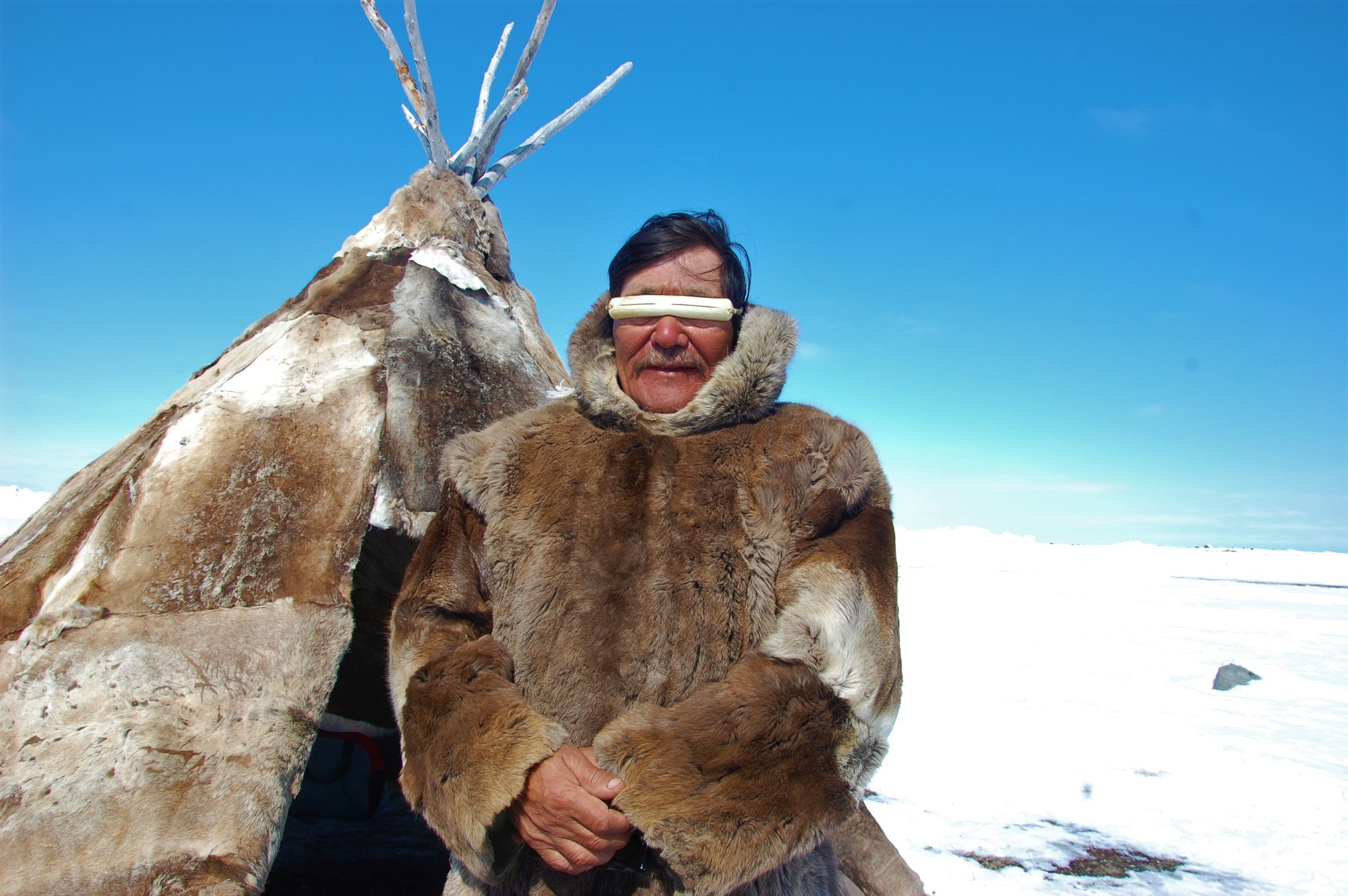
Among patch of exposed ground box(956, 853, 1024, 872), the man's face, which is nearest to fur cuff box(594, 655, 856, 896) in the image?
the man's face

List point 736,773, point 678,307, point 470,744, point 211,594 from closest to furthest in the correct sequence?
point 736,773 → point 470,744 → point 678,307 → point 211,594

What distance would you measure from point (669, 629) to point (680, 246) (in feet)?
3.13

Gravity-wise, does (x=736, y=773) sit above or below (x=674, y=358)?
below

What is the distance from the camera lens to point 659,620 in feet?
5.68

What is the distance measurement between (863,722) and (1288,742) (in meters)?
6.05

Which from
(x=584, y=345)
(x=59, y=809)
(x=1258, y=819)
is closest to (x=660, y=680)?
(x=584, y=345)

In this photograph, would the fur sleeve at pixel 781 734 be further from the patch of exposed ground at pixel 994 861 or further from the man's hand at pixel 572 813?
the patch of exposed ground at pixel 994 861

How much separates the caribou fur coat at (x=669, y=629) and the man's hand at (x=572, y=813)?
0.12 ft

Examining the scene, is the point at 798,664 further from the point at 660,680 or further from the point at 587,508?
the point at 587,508

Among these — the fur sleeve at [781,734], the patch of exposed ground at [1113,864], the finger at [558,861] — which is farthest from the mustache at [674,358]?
the patch of exposed ground at [1113,864]

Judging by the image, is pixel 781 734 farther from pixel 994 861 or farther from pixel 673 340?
pixel 994 861

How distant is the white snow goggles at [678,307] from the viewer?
6.64 ft

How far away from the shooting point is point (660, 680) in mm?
1700

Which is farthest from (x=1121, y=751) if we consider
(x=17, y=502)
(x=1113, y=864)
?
(x=17, y=502)
